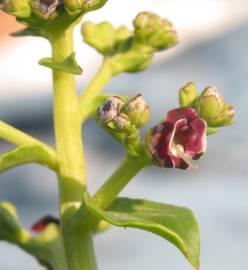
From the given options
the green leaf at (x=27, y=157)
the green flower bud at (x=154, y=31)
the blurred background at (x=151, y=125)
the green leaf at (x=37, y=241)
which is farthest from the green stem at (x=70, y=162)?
the blurred background at (x=151, y=125)

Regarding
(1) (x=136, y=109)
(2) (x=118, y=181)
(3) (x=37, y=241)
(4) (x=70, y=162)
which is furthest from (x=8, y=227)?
(1) (x=136, y=109)

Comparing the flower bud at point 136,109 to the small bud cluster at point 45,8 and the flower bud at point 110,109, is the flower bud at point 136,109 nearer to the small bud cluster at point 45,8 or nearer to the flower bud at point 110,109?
the flower bud at point 110,109

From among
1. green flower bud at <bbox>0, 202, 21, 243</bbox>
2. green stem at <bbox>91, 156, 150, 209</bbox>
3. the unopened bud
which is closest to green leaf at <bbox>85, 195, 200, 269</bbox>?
green stem at <bbox>91, 156, 150, 209</bbox>

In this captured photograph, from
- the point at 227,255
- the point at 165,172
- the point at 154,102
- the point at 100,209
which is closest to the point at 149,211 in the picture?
the point at 100,209

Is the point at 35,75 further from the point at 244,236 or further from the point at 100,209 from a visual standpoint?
the point at 100,209

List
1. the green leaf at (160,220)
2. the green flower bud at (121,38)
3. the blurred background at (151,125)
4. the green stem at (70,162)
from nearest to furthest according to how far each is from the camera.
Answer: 1. the green leaf at (160,220)
2. the green stem at (70,162)
3. the green flower bud at (121,38)
4. the blurred background at (151,125)

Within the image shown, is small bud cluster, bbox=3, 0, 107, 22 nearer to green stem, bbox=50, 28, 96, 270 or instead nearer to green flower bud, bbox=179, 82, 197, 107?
green stem, bbox=50, 28, 96, 270

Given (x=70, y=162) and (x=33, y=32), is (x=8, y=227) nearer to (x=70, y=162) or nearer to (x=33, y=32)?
(x=70, y=162)
